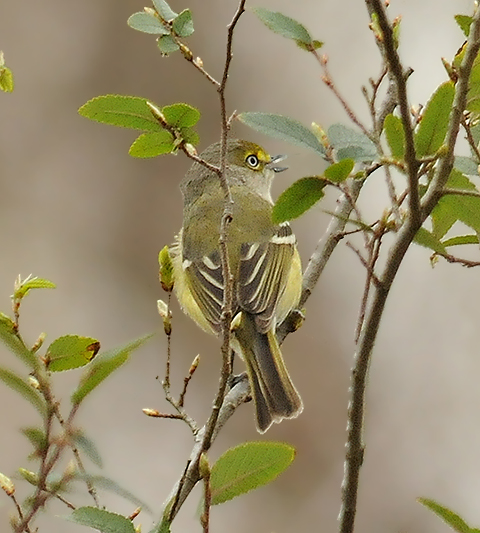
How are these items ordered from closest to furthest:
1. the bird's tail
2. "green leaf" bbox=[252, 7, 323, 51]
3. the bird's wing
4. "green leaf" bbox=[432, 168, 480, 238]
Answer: "green leaf" bbox=[432, 168, 480, 238]
"green leaf" bbox=[252, 7, 323, 51]
the bird's tail
the bird's wing

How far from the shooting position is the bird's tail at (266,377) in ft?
6.12

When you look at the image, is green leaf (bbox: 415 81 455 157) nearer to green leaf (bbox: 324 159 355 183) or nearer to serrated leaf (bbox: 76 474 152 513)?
green leaf (bbox: 324 159 355 183)

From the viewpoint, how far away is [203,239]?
7.75 feet

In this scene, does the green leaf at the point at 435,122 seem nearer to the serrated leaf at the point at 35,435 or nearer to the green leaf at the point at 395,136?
the green leaf at the point at 395,136

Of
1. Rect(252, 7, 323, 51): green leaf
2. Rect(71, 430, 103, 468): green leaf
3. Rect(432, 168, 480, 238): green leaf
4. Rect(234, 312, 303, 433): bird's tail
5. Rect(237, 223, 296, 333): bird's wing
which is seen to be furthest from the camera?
Rect(237, 223, 296, 333): bird's wing

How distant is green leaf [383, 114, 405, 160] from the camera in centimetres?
101

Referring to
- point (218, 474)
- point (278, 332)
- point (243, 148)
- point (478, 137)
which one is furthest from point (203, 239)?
point (218, 474)

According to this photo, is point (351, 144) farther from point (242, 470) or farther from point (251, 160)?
point (251, 160)

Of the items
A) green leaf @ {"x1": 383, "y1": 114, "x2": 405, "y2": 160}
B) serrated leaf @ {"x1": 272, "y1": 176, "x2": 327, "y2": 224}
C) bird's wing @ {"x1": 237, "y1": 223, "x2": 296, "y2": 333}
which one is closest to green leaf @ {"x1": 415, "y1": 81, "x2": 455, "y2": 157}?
green leaf @ {"x1": 383, "y1": 114, "x2": 405, "y2": 160}

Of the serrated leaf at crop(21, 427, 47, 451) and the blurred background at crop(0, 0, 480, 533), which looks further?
the blurred background at crop(0, 0, 480, 533)

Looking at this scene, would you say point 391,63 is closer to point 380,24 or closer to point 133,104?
point 380,24

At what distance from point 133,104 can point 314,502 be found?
8.60 feet

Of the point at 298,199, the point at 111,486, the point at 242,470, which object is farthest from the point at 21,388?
the point at 298,199

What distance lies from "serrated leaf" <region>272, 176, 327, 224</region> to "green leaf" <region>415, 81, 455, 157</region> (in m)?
0.14
